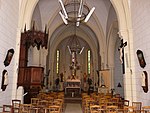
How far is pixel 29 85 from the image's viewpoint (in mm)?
8633

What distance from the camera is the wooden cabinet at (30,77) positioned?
868cm

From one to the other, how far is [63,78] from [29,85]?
14.6 metres

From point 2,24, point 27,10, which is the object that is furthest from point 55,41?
point 2,24

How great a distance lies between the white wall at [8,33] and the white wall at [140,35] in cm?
591

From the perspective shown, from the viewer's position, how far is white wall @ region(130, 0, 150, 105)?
24.2ft

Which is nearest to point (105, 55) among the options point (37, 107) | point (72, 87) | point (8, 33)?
point (72, 87)

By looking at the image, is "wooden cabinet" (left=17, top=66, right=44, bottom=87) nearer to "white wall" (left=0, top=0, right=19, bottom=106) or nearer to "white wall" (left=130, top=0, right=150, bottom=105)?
"white wall" (left=0, top=0, right=19, bottom=106)

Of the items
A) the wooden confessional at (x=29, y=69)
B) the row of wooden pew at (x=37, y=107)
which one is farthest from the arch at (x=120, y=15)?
the row of wooden pew at (x=37, y=107)

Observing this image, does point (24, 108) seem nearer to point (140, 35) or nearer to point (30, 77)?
point (30, 77)

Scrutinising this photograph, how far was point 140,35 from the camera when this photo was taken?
8188 mm

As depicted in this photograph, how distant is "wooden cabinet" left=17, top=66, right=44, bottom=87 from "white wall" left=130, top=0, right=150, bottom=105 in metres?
4.85

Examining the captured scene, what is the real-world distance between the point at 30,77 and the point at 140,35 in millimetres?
5710

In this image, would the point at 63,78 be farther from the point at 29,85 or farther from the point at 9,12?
the point at 9,12

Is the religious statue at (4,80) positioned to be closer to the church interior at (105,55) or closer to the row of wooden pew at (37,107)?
the church interior at (105,55)
